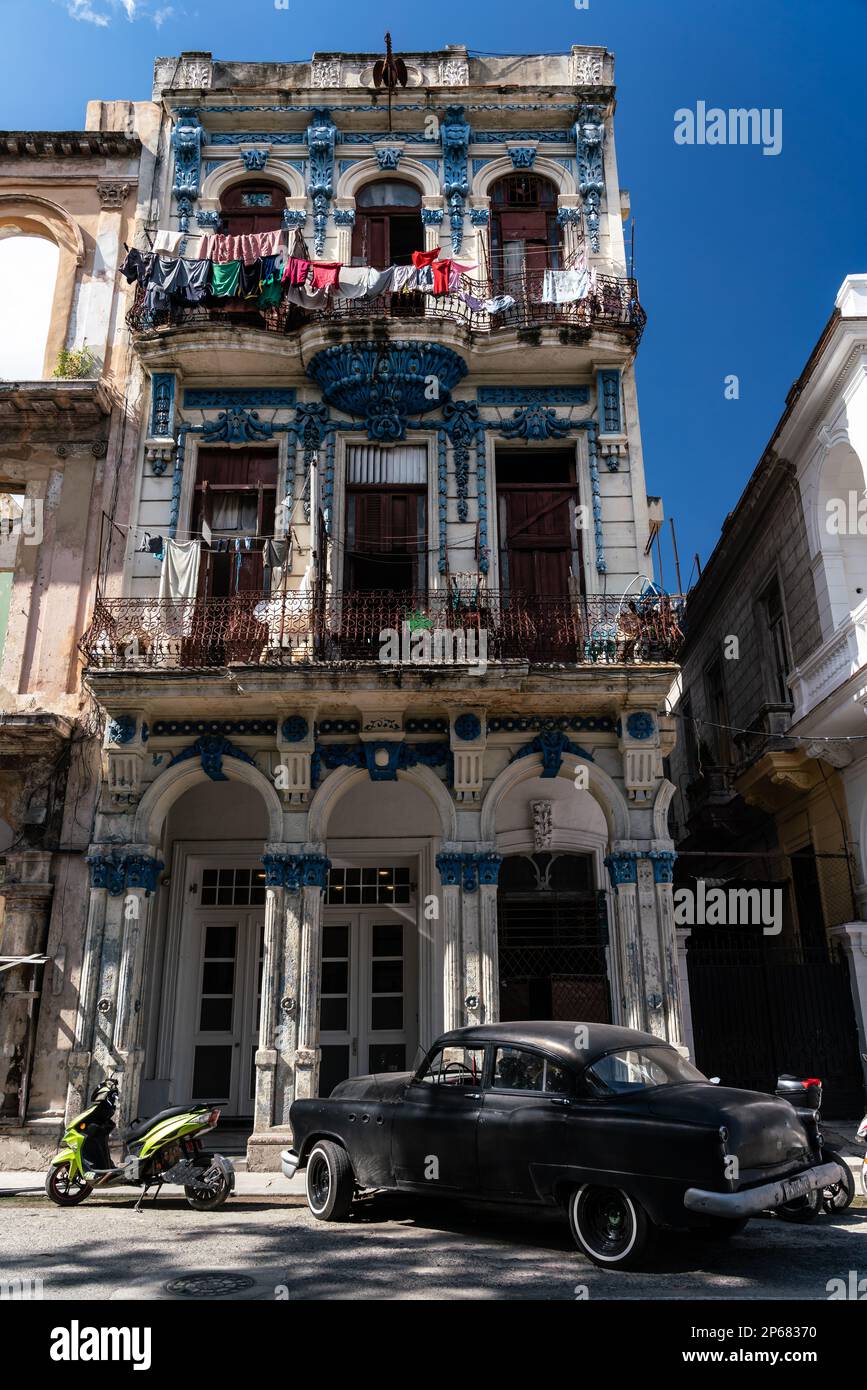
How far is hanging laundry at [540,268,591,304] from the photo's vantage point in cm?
1502

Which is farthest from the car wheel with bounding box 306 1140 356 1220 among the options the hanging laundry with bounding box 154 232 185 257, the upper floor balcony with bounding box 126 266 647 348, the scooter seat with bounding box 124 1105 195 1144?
the hanging laundry with bounding box 154 232 185 257

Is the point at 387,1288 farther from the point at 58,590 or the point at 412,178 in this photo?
the point at 412,178

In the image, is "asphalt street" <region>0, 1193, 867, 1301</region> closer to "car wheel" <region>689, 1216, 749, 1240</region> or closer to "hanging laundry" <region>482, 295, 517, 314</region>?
"car wheel" <region>689, 1216, 749, 1240</region>

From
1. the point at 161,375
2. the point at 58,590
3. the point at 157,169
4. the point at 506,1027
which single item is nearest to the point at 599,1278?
the point at 506,1027

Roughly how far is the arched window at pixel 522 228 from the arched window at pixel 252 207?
11.8 feet

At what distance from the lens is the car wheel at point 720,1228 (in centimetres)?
616

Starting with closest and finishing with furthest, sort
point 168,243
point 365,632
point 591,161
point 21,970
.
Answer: point 21,970
point 365,632
point 168,243
point 591,161

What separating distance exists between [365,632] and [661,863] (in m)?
4.97

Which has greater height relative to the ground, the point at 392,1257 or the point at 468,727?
the point at 468,727

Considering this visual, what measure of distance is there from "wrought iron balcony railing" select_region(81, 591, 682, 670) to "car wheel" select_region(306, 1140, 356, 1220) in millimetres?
6239

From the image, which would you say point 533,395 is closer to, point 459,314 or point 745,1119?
point 459,314

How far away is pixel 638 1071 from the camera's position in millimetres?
7418

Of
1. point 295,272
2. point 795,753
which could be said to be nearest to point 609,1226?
point 795,753

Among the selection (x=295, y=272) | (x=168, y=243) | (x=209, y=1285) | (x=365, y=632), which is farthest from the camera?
(x=168, y=243)
